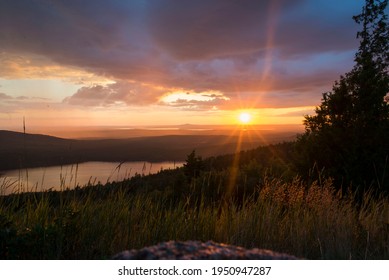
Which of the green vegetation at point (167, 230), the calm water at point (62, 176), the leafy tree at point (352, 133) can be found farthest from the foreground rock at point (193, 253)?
the leafy tree at point (352, 133)

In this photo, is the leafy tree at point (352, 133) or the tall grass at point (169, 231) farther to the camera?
the leafy tree at point (352, 133)

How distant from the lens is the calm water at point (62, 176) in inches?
218

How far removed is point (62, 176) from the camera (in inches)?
221

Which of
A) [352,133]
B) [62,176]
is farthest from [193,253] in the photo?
[352,133]

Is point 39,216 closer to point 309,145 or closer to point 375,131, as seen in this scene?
point 309,145

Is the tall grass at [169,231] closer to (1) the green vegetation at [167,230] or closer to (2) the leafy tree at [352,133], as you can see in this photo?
(1) the green vegetation at [167,230]

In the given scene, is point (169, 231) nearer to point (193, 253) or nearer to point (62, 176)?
point (62, 176)

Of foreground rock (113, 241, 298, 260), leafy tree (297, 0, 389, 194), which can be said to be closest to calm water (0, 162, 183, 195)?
foreground rock (113, 241, 298, 260)

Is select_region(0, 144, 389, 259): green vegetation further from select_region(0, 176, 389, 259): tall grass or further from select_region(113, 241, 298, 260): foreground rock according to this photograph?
select_region(113, 241, 298, 260): foreground rock

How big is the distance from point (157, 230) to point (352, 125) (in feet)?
31.9

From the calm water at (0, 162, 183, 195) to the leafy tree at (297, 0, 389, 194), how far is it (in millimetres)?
7739

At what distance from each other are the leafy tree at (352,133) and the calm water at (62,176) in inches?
305

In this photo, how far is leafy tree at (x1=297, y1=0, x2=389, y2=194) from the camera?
1148 centimetres

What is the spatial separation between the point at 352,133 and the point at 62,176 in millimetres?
9750
